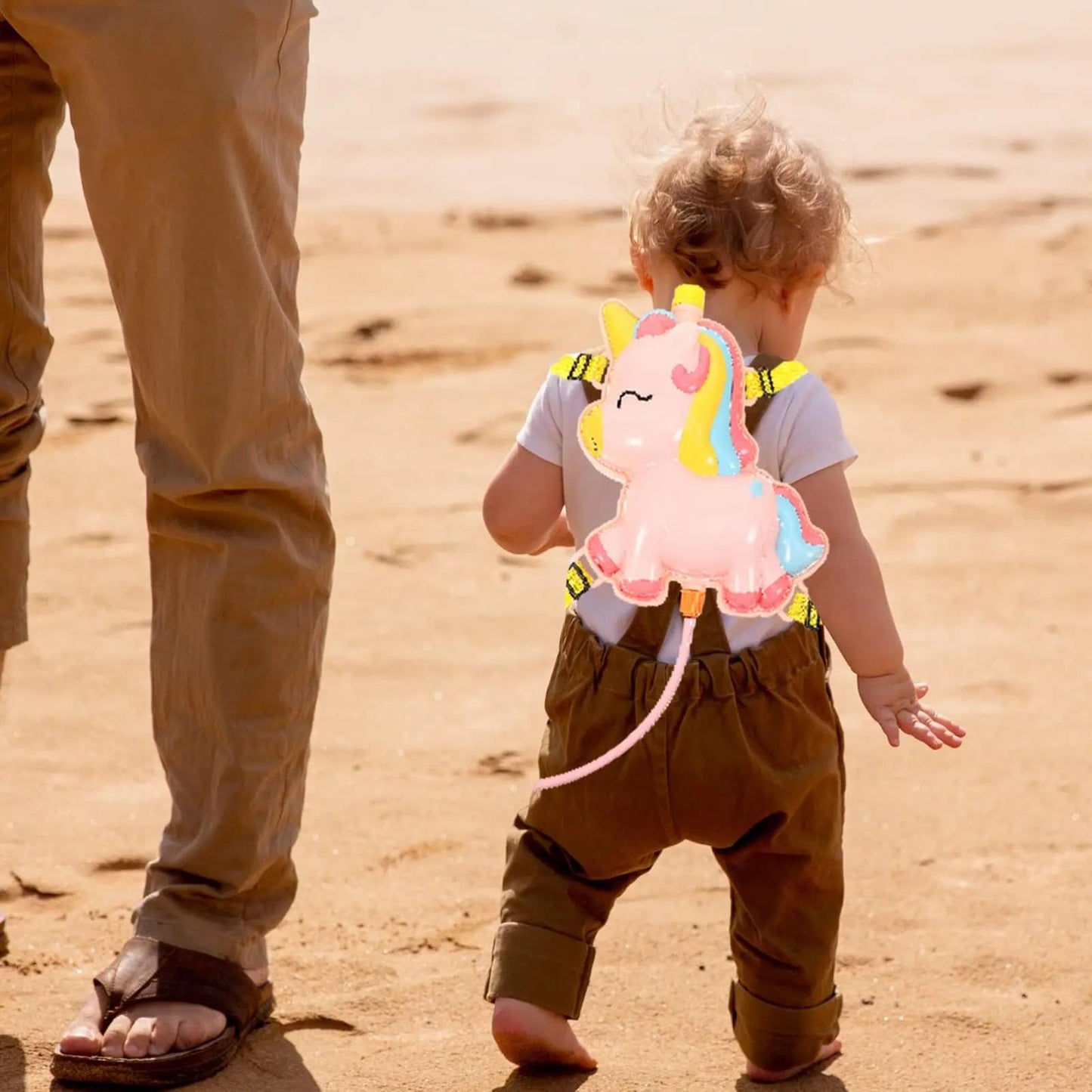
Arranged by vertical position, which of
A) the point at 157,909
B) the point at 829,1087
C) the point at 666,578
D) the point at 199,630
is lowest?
the point at 829,1087

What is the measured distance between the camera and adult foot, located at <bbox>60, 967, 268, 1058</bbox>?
6.79ft

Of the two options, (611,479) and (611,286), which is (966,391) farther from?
(611,479)

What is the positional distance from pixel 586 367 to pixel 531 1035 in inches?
27.4

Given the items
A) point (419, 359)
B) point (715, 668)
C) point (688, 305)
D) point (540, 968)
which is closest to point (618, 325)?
point (688, 305)

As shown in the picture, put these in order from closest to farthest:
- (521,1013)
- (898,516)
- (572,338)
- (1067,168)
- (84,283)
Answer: (521,1013) < (898,516) < (572,338) < (84,283) < (1067,168)

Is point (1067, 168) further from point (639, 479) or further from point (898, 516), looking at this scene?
point (639, 479)

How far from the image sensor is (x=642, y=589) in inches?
68.7

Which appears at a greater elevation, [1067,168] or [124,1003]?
[1067,168]

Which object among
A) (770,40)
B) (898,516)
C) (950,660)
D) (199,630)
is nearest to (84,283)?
(898,516)

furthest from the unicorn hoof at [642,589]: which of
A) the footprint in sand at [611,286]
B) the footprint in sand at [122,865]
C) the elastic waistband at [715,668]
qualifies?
the footprint in sand at [611,286]

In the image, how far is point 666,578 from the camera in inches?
68.6

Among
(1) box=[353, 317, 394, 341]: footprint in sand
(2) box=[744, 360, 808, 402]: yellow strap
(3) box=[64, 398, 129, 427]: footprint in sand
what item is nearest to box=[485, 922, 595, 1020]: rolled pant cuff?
(2) box=[744, 360, 808, 402]: yellow strap

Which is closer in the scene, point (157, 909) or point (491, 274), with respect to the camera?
point (157, 909)

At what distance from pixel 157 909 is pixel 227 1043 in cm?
16
